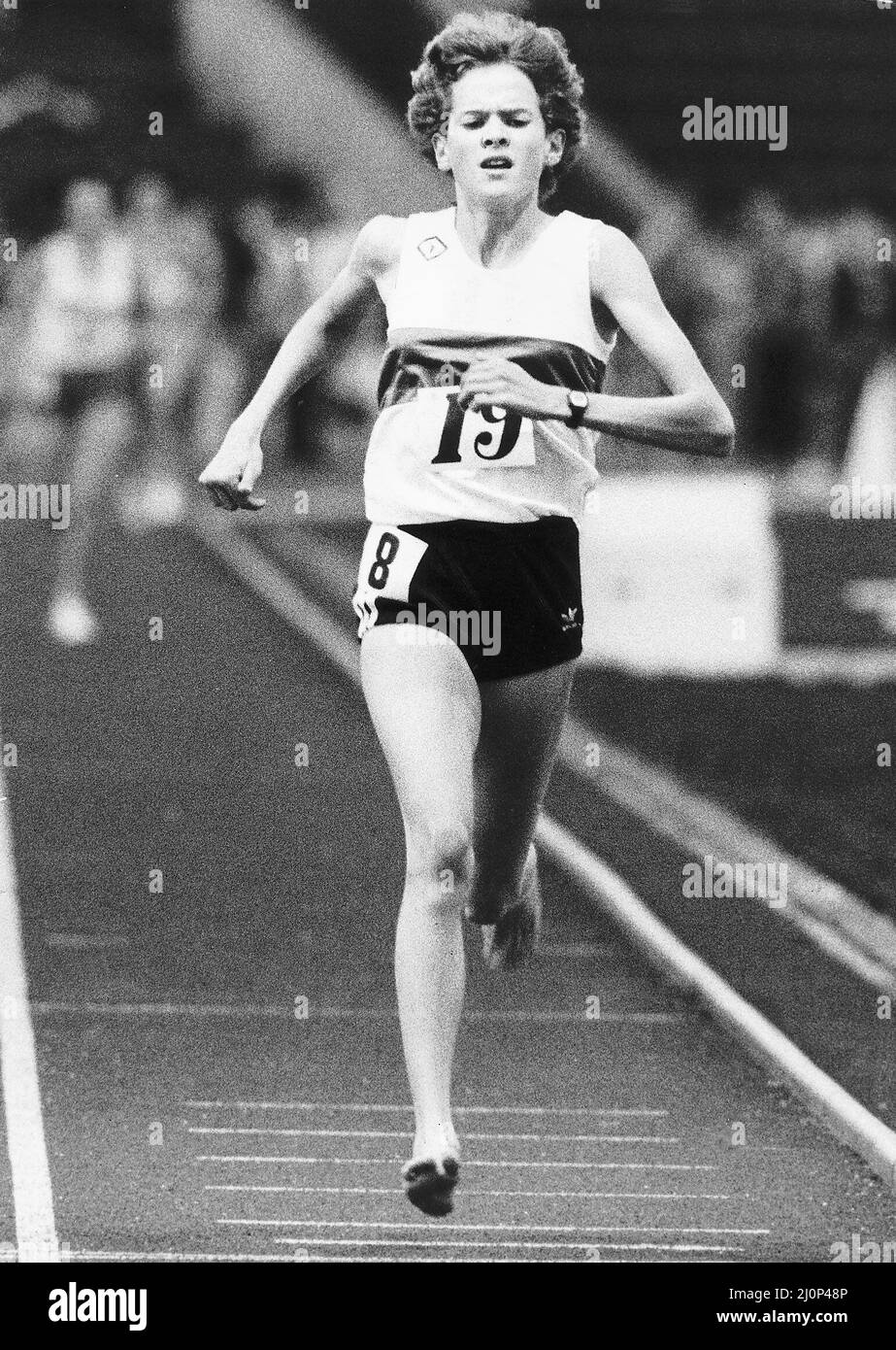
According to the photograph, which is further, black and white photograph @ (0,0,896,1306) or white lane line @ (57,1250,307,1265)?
black and white photograph @ (0,0,896,1306)

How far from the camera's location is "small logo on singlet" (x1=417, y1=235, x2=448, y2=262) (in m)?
→ 4.66

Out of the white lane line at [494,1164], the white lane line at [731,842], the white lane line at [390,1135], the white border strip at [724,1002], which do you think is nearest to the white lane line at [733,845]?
the white lane line at [731,842]

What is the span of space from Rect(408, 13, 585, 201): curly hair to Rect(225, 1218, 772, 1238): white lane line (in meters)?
1.85

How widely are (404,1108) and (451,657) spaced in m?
1.24

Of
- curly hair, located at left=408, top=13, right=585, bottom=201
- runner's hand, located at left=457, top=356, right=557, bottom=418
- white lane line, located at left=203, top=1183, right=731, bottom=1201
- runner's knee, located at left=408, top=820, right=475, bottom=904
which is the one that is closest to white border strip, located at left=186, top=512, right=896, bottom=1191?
white lane line, located at left=203, top=1183, right=731, bottom=1201

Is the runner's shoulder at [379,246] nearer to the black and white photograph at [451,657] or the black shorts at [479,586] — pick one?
the black and white photograph at [451,657]

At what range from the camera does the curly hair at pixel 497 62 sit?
15.3ft

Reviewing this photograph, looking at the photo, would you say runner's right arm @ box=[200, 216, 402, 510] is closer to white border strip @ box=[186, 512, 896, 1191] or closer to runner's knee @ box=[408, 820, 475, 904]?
runner's knee @ box=[408, 820, 475, 904]

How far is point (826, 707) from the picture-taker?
1102 centimetres

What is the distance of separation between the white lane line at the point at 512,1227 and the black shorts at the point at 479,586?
0.94 m

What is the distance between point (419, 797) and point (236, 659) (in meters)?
7.00

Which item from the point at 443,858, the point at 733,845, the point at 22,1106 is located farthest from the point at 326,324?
the point at 733,845
